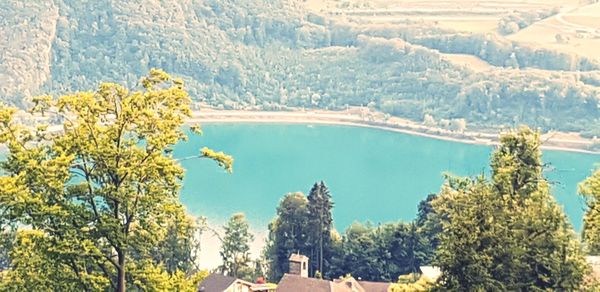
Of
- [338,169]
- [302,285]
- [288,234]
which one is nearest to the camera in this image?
[302,285]

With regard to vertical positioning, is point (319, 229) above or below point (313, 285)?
above

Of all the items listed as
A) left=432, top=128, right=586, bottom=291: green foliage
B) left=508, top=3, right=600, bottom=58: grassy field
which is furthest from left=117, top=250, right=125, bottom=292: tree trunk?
left=508, top=3, right=600, bottom=58: grassy field

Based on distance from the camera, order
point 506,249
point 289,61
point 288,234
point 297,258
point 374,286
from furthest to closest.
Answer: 1. point 289,61
2. point 288,234
3. point 297,258
4. point 374,286
5. point 506,249

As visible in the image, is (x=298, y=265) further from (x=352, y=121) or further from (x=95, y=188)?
(x=352, y=121)

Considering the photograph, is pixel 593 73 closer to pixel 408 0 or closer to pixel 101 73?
pixel 408 0

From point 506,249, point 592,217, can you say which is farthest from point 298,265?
point 506,249

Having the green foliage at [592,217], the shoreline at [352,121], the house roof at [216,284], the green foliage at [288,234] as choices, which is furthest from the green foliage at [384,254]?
the shoreline at [352,121]

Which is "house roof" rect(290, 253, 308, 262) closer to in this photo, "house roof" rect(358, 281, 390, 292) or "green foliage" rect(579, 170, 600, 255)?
"house roof" rect(358, 281, 390, 292)

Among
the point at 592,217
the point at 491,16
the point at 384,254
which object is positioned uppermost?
the point at 491,16
